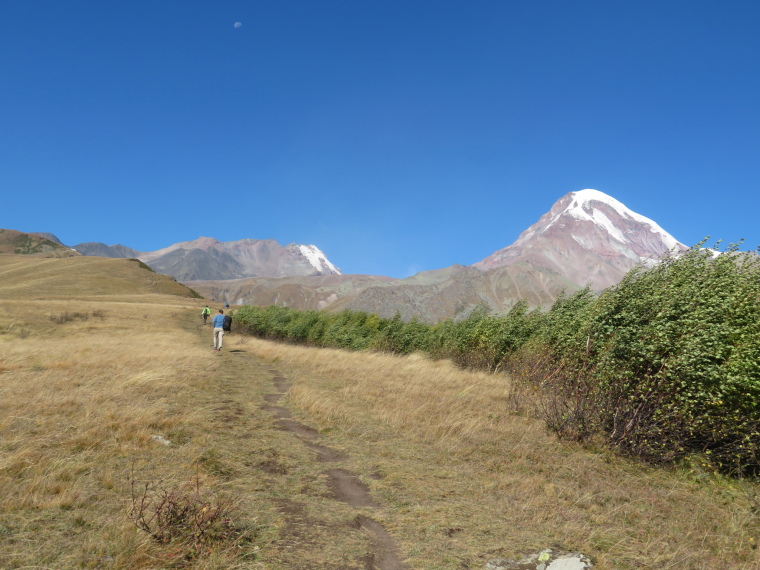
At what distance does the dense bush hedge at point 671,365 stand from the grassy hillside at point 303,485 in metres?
0.84

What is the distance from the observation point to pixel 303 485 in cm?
683

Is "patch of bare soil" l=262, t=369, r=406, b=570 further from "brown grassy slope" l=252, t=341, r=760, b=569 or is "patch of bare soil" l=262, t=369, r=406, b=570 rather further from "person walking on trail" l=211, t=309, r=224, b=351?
"person walking on trail" l=211, t=309, r=224, b=351

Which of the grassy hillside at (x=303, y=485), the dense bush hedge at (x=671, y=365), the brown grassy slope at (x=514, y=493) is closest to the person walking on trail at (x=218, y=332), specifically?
the grassy hillside at (x=303, y=485)

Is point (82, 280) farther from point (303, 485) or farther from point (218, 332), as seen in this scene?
point (303, 485)

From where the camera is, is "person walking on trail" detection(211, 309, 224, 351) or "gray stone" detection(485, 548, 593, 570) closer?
"gray stone" detection(485, 548, 593, 570)

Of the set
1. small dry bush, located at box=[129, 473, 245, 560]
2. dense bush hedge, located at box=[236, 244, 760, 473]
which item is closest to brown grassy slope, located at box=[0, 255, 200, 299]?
small dry bush, located at box=[129, 473, 245, 560]

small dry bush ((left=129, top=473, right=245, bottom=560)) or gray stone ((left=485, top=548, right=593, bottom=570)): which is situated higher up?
small dry bush ((left=129, top=473, right=245, bottom=560))

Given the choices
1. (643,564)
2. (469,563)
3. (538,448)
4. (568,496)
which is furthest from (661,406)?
(469,563)

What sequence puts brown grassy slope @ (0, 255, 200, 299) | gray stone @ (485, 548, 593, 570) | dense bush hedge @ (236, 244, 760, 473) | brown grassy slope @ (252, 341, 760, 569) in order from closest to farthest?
gray stone @ (485, 548, 593, 570), brown grassy slope @ (252, 341, 760, 569), dense bush hedge @ (236, 244, 760, 473), brown grassy slope @ (0, 255, 200, 299)

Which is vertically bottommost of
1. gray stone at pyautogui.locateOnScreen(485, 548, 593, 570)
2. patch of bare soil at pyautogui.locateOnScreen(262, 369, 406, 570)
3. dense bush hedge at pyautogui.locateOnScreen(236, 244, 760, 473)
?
patch of bare soil at pyautogui.locateOnScreen(262, 369, 406, 570)

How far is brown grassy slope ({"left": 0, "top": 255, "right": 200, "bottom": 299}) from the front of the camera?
294ft

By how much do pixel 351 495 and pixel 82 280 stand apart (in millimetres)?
124277

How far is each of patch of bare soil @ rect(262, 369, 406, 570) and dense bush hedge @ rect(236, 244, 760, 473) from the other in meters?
6.48

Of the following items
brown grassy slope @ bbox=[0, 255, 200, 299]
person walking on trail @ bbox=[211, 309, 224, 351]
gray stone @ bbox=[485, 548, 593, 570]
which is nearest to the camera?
gray stone @ bbox=[485, 548, 593, 570]
